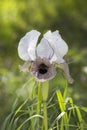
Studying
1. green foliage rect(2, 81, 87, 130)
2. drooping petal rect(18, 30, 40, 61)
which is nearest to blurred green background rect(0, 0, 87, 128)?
green foliage rect(2, 81, 87, 130)

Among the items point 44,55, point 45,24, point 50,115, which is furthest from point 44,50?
point 45,24

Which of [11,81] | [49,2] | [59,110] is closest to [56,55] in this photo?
[59,110]

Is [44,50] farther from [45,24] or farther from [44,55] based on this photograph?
[45,24]

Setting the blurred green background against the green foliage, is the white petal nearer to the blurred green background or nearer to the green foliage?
the green foliage

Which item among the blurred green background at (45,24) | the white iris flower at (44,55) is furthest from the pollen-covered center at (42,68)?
the blurred green background at (45,24)

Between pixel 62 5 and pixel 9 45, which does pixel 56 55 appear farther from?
pixel 62 5

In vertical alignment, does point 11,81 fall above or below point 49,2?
below
